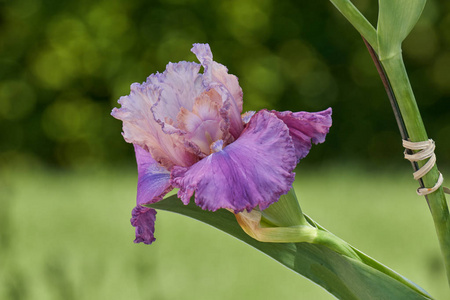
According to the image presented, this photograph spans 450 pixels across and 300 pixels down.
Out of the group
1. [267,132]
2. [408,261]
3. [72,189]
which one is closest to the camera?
[267,132]

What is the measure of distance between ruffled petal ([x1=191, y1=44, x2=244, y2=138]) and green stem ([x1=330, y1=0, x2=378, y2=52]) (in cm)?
12

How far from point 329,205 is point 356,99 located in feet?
4.43

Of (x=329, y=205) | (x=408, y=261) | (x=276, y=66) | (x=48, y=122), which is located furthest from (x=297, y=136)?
(x=48, y=122)

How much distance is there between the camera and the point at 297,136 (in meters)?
0.59

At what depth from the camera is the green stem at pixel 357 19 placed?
567 mm

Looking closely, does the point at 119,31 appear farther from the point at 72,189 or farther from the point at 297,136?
the point at 297,136

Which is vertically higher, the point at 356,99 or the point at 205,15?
the point at 205,15

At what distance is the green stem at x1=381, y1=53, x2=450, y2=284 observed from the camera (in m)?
0.58

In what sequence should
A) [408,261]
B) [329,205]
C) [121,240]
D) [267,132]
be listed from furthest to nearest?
[329,205]
[121,240]
[408,261]
[267,132]

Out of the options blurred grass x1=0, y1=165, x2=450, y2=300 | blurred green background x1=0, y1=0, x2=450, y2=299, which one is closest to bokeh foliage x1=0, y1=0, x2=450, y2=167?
blurred green background x1=0, y1=0, x2=450, y2=299

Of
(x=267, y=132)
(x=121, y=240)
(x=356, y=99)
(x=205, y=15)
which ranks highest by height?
(x=205, y=15)

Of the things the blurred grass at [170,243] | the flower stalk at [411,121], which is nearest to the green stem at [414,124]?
the flower stalk at [411,121]

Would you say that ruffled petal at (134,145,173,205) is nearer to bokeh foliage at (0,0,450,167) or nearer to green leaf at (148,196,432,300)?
green leaf at (148,196,432,300)

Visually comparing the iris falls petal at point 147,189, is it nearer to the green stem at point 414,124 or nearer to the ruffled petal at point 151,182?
the ruffled petal at point 151,182
